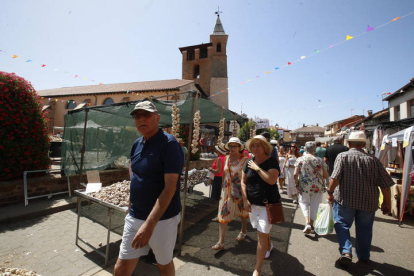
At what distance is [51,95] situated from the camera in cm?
2984

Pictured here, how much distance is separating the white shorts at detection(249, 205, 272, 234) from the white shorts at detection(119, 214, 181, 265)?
3.92 feet

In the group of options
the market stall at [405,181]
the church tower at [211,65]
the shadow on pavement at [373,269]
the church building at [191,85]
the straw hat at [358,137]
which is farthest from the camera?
the church tower at [211,65]

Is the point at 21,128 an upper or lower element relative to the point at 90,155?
upper

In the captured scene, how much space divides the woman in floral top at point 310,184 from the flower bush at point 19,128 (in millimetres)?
6377

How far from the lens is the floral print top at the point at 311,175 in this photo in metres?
3.86

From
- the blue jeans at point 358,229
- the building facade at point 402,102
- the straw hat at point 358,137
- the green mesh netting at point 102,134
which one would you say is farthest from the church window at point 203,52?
the blue jeans at point 358,229

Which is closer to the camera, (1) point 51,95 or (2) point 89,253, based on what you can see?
(2) point 89,253

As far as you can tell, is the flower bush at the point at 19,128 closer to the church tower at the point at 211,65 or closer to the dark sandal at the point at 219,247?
the dark sandal at the point at 219,247

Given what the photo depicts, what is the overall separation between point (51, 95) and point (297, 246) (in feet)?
121

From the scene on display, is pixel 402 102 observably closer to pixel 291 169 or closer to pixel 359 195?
pixel 291 169

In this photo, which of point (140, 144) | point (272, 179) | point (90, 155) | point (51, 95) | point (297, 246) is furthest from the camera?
point (51, 95)

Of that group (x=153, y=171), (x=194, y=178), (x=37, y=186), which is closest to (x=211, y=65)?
(x=194, y=178)

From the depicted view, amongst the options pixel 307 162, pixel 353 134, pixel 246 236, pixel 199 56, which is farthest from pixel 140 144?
pixel 199 56

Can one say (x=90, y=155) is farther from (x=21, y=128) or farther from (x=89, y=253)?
(x=89, y=253)
